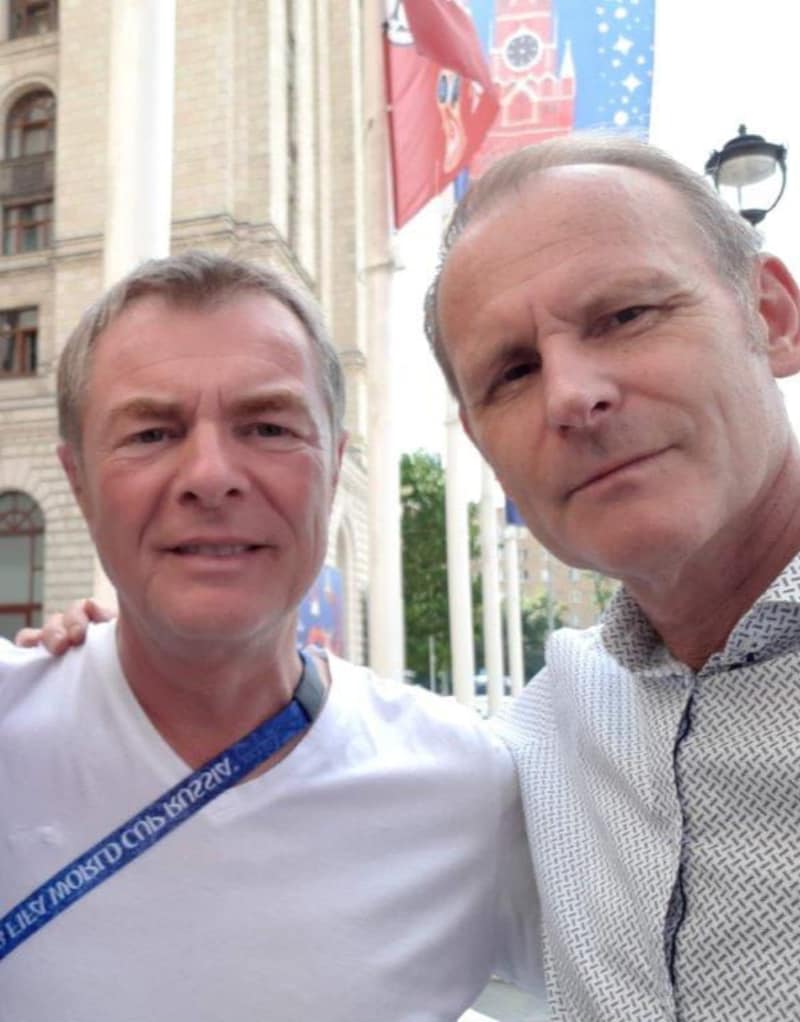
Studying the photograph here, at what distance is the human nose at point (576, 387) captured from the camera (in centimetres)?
160

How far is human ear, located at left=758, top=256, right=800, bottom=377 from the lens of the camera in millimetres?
1820

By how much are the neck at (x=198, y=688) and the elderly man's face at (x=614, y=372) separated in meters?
0.67

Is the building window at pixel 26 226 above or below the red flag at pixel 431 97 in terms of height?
above

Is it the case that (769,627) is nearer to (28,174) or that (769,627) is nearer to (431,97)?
(431,97)

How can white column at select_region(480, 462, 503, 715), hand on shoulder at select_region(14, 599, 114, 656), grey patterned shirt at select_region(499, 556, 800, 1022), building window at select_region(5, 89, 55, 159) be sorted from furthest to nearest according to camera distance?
building window at select_region(5, 89, 55, 159)
white column at select_region(480, 462, 503, 715)
hand on shoulder at select_region(14, 599, 114, 656)
grey patterned shirt at select_region(499, 556, 800, 1022)

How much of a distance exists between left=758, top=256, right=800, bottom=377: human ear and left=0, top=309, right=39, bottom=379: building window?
25405mm

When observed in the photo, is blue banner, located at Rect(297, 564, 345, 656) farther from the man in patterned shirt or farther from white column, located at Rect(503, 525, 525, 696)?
white column, located at Rect(503, 525, 525, 696)

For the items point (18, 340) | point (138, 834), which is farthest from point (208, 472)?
point (18, 340)

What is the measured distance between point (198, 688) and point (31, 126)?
28.3m

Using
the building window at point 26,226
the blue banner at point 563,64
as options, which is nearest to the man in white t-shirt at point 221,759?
the blue banner at point 563,64

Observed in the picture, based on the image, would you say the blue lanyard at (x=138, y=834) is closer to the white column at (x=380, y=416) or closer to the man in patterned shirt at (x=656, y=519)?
the man in patterned shirt at (x=656, y=519)

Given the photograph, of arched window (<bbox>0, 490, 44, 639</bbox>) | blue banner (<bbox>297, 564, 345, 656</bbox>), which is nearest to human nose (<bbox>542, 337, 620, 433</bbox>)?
blue banner (<bbox>297, 564, 345, 656</bbox>)

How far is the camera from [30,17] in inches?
1068

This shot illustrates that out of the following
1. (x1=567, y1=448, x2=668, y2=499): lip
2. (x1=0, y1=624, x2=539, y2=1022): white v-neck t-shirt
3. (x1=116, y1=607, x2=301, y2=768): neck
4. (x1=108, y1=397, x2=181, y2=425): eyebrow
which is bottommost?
(x1=0, y1=624, x2=539, y2=1022): white v-neck t-shirt
